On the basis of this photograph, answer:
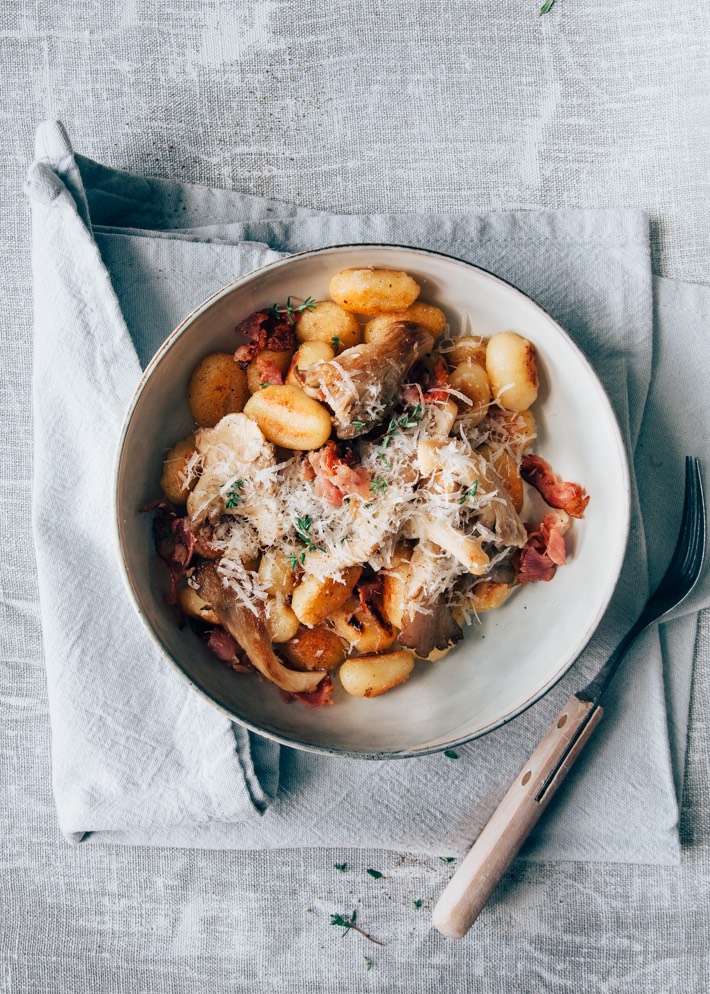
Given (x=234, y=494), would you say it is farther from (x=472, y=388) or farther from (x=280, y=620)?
(x=472, y=388)

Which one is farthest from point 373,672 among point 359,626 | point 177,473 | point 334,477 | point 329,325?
point 329,325

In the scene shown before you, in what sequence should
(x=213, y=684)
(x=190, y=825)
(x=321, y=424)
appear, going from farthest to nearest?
(x=190, y=825)
(x=213, y=684)
(x=321, y=424)

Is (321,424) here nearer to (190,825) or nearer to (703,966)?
(190,825)

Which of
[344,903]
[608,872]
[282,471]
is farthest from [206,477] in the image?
[608,872]

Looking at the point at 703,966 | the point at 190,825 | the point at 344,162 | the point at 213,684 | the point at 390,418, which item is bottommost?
the point at 703,966

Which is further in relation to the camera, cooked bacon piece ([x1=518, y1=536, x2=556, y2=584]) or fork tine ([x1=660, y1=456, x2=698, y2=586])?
fork tine ([x1=660, y1=456, x2=698, y2=586])

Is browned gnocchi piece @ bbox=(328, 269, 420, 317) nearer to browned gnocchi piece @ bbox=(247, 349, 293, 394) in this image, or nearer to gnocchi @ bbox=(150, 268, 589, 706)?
gnocchi @ bbox=(150, 268, 589, 706)

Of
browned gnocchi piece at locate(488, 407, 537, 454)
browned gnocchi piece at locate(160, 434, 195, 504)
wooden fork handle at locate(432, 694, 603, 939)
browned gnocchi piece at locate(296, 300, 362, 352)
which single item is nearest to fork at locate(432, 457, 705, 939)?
wooden fork handle at locate(432, 694, 603, 939)
